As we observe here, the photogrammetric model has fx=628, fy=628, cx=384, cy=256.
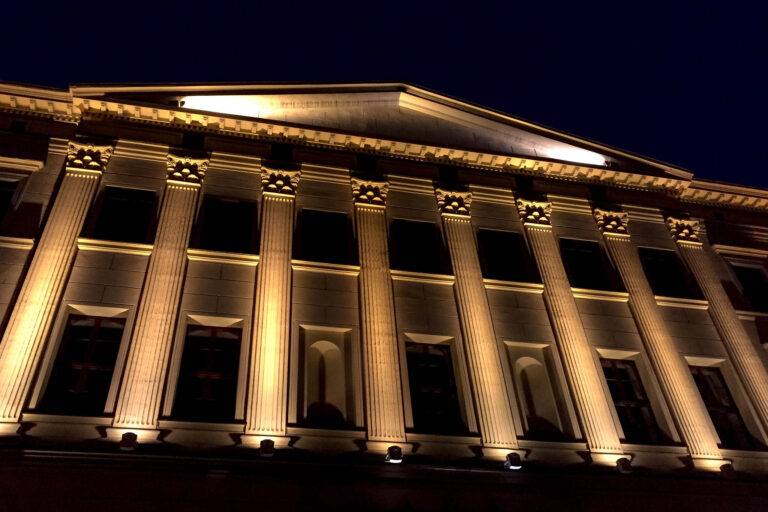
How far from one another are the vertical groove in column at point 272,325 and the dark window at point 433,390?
10.7ft

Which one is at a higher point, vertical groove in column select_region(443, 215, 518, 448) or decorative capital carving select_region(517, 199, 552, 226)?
decorative capital carving select_region(517, 199, 552, 226)

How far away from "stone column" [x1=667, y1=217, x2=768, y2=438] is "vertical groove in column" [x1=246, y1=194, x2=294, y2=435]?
42.7ft

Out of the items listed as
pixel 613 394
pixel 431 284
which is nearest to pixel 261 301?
pixel 431 284

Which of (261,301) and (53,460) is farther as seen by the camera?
(261,301)

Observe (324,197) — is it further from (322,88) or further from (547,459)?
(547,459)

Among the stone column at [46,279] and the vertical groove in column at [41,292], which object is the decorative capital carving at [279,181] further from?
the vertical groove in column at [41,292]

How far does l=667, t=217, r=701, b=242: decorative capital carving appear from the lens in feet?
72.2

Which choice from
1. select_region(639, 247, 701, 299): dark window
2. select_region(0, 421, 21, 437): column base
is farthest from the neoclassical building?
select_region(639, 247, 701, 299): dark window

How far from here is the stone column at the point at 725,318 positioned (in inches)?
698

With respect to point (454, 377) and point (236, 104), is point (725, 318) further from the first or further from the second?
point (236, 104)

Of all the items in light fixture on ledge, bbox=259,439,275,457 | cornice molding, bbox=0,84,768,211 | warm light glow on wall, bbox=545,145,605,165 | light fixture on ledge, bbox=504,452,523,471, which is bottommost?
light fixture on ledge, bbox=504,452,523,471

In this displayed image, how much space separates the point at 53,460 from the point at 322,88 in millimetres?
14350

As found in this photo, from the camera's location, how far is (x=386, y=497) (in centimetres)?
1306

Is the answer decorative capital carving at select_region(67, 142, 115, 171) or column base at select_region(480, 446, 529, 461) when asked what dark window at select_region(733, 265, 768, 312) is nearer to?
column base at select_region(480, 446, 529, 461)
